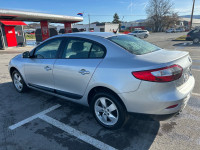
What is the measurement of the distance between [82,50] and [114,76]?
0.99 m

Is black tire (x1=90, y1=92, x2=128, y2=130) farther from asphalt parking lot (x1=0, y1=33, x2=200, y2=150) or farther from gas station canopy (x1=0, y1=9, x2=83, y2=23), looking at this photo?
gas station canopy (x1=0, y1=9, x2=83, y2=23)

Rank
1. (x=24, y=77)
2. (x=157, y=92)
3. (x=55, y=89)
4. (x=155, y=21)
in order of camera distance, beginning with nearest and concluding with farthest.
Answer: (x=157, y=92)
(x=55, y=89)
(x=24, y=77)
(x=155, y=21)

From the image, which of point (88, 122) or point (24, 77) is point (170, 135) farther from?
point (24, 77)

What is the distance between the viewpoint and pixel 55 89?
3.46 m

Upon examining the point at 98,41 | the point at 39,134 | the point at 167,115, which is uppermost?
the point at 98,41

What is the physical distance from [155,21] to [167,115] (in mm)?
77347

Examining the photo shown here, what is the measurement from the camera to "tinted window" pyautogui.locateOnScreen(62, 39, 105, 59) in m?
2.79

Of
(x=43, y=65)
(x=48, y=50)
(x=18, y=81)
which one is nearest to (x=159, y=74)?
(x=43, y=65)

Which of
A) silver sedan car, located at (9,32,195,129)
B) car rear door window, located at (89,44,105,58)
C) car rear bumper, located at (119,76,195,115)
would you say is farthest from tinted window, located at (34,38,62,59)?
car rear bumper, located at (119,76,195,115)

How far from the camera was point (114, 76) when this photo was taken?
243cm

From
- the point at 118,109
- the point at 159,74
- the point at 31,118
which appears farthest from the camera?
the point at 31,118

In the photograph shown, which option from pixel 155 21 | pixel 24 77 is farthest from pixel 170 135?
pixel 155 21

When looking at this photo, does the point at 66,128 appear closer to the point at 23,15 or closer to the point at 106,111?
the point at 106,111

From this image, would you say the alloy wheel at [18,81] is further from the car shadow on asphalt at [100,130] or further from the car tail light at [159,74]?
the car tail light at [159,74]
